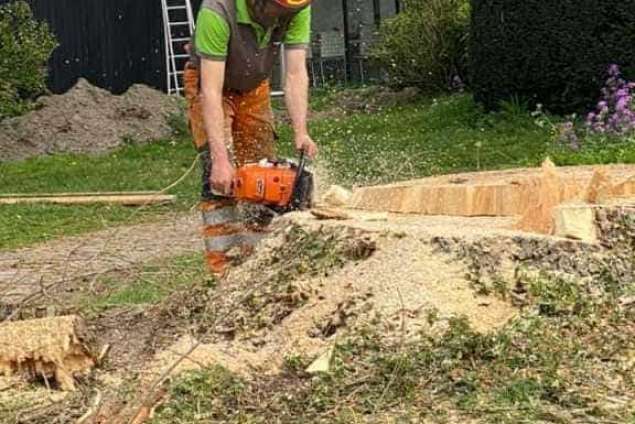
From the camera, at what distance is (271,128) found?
6.91m

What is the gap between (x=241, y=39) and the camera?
6301mm

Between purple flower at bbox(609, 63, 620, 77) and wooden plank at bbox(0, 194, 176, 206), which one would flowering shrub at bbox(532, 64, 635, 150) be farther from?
wooden plank at bbox(0, 194, 176, 206)

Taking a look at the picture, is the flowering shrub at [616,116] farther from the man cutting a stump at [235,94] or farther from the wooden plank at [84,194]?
the man cutting a stump at [235,94]

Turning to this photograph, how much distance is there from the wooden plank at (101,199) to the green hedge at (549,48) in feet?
14.4

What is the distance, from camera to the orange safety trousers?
21.3 ft

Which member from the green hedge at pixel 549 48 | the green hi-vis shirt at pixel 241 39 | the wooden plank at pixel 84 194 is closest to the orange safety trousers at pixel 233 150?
the green hi-vis shirt at pixel 241 39

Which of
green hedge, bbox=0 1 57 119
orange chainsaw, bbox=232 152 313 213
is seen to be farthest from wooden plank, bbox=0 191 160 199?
orange chainsaw, bbox=232 152 313 213

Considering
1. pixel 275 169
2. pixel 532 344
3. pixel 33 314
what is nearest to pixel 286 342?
pixel 532 344

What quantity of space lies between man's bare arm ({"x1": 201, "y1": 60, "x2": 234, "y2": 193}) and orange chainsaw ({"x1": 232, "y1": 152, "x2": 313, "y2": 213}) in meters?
0.06

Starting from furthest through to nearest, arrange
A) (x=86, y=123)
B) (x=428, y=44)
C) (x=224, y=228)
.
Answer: (x=428, y=44)
(x=86, y=123)
(x=224, y=228)

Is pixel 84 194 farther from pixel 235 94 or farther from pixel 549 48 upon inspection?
pixel 235 94

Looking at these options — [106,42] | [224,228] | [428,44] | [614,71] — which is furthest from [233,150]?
[106,42]

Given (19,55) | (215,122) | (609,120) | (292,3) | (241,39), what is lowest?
(609,120)

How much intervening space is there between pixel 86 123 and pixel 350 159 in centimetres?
546
